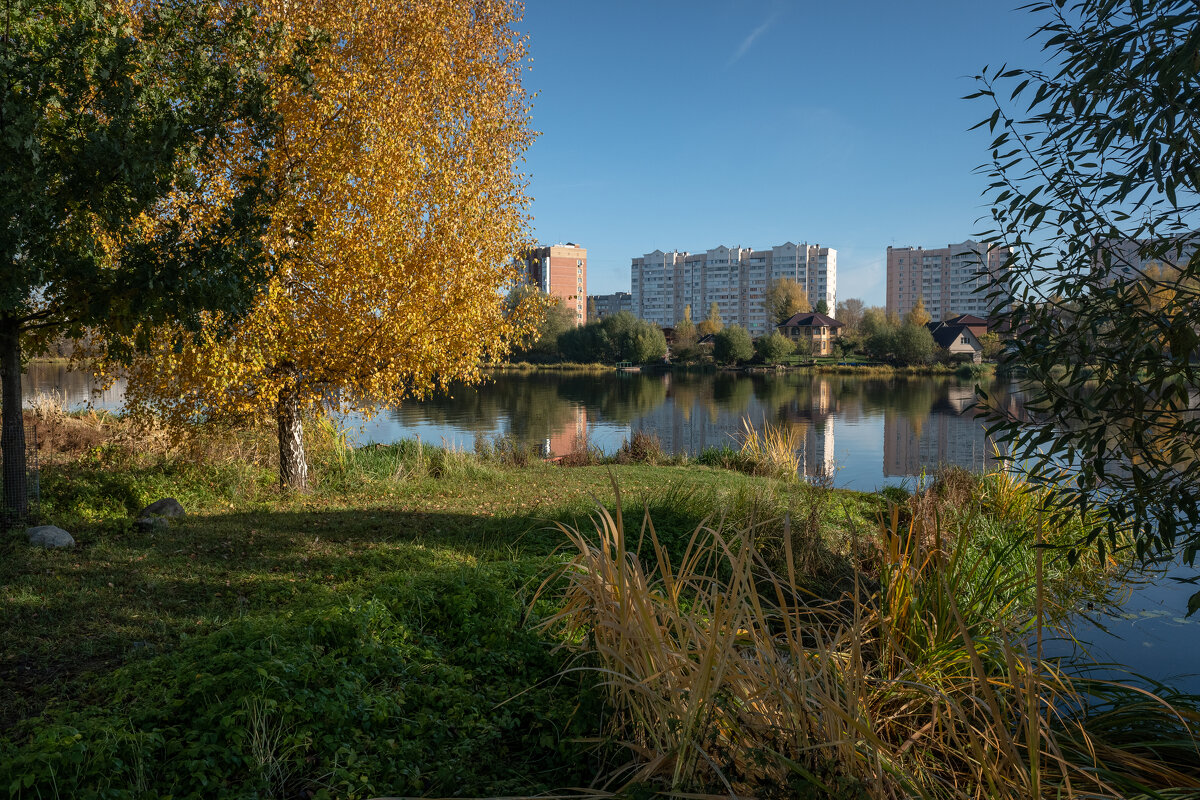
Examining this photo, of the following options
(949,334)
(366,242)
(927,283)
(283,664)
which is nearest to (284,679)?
(283,664)

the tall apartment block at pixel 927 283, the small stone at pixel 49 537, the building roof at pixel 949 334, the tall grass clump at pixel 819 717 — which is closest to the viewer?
the tall grass clump at pixel 819 717

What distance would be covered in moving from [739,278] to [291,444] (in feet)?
487

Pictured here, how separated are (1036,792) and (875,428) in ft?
85.6

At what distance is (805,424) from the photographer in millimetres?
27391

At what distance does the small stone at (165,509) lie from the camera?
7219 millimetres

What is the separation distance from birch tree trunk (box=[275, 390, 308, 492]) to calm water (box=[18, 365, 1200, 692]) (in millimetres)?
2296

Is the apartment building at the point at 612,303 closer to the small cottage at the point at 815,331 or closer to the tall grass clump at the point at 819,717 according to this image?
the small cottage at the point at 815,331

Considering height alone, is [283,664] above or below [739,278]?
below

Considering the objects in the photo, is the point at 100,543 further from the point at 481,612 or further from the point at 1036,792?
the point at 1036,792

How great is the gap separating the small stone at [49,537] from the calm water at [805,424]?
3.63 metres

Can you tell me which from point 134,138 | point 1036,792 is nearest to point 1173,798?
point 1036,792

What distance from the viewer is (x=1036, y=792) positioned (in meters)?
2.28

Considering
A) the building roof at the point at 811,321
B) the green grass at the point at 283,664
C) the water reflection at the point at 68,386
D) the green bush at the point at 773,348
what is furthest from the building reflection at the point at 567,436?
the building roof at the point at 811,321

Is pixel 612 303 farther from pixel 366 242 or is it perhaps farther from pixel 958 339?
pixel 366 242
